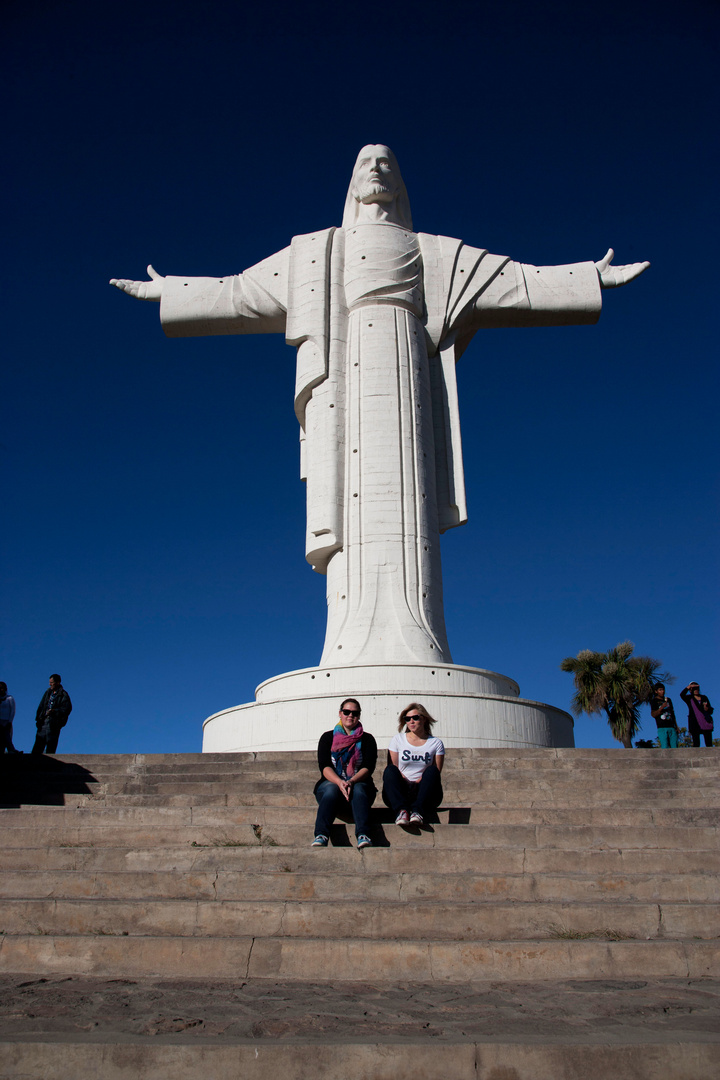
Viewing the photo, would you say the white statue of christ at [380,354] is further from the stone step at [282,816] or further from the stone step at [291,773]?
the stone step at [282,816]

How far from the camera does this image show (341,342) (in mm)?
15367

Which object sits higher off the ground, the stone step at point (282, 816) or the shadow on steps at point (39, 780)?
the shadow on steps at point (39, 780)

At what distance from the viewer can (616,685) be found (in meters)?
27.0

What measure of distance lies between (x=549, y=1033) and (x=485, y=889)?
1.79 meters

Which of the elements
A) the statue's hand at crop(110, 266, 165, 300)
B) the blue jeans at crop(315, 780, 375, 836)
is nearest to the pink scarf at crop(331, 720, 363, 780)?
the blue jeans at crop(315, 780, 375, 836)

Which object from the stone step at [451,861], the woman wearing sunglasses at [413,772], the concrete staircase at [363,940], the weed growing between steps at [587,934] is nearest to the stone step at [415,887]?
the concrete staircase at [363,940]

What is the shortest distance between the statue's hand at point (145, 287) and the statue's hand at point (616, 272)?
9.26 meters

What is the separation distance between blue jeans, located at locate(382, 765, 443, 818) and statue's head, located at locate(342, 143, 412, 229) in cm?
1322

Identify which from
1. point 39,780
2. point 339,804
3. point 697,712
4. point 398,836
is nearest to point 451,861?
point 398,836

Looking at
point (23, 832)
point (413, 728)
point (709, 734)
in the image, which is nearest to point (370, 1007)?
point (413, 728)

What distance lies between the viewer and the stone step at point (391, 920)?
4574mm

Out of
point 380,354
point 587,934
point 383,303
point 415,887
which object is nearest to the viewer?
point 587,934

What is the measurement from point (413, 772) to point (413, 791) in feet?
0.48

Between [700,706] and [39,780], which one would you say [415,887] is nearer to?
[39,780]
